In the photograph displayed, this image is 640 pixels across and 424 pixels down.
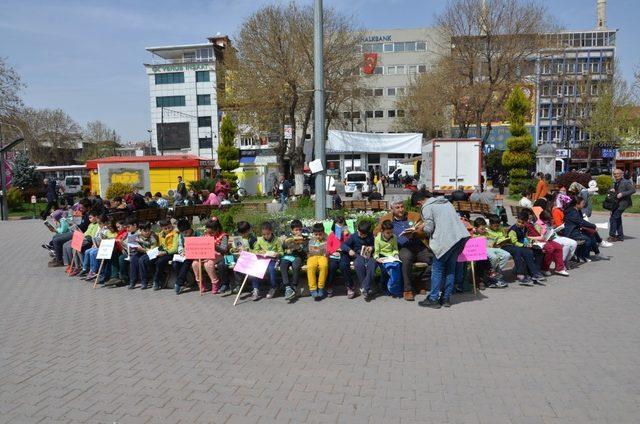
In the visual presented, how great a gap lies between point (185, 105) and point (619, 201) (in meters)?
63.5

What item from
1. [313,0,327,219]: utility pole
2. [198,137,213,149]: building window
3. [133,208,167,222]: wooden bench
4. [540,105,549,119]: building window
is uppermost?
[540,105,549,119]: building window

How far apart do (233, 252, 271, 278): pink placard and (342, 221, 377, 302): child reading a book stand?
1.30 metres

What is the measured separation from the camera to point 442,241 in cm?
669

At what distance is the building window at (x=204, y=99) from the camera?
6709 centimetres

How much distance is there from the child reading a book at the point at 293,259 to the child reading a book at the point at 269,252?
136mm

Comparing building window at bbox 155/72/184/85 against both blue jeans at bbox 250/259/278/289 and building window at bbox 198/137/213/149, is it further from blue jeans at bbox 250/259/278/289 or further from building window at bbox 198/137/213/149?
blue jeans at bbox 250/259/278/289

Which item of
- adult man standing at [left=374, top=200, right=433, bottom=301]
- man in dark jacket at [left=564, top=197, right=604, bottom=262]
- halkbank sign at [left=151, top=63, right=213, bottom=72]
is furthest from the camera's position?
halkbank sign at [left=151, top=63, right=213, bottom=72]

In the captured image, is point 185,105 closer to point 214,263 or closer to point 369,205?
point 369,205

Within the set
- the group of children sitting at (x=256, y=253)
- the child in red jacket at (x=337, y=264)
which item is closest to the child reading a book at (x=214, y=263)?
the group of children sitting at (x=256, y=253)

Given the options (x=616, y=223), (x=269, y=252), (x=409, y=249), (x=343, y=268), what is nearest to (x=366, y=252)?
(x=343, y=268)

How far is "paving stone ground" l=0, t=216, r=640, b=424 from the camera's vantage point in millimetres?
3969

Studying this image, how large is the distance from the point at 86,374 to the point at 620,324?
6188 millimetres

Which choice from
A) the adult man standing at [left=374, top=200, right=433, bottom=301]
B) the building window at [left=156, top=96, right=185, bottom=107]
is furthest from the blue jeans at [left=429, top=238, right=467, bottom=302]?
the building window at [left=156, top=96, right=185, bottom=107]

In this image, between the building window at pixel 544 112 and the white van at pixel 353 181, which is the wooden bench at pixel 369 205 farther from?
the building window at pixel 544 112
